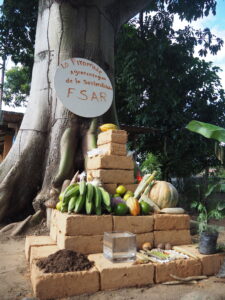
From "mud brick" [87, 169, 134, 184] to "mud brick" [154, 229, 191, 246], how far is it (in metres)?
0.93

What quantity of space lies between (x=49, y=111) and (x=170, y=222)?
3424 millimetres

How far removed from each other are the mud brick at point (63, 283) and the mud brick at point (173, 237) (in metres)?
1.06

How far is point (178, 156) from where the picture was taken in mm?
10547

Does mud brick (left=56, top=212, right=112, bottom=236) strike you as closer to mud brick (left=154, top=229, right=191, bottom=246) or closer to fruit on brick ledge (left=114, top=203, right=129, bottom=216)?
fruit on brick ledge (left=114, top=203, right=129, bottom=216)

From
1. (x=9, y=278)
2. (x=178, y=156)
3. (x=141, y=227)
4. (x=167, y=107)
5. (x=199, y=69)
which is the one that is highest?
(x=199, y=69)

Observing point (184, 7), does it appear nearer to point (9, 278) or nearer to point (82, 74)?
point (82, 74)

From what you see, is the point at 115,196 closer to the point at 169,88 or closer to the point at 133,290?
the point at 133,290

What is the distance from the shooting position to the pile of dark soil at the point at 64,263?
252 centimetres

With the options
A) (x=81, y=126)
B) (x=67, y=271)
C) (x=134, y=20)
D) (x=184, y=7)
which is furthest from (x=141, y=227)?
(x=134, y=20)

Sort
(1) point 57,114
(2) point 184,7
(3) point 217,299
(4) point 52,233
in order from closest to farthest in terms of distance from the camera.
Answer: (3) point 217,299
(4) point 52,233
(1) point 57,114
(2) point 184,7

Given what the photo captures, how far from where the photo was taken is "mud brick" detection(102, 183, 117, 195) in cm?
384

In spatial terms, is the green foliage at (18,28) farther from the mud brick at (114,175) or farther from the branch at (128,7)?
the mud brick at (114,175)

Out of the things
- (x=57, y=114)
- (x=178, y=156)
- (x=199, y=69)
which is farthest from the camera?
(x=199, y=69)

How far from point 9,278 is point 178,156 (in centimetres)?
858
